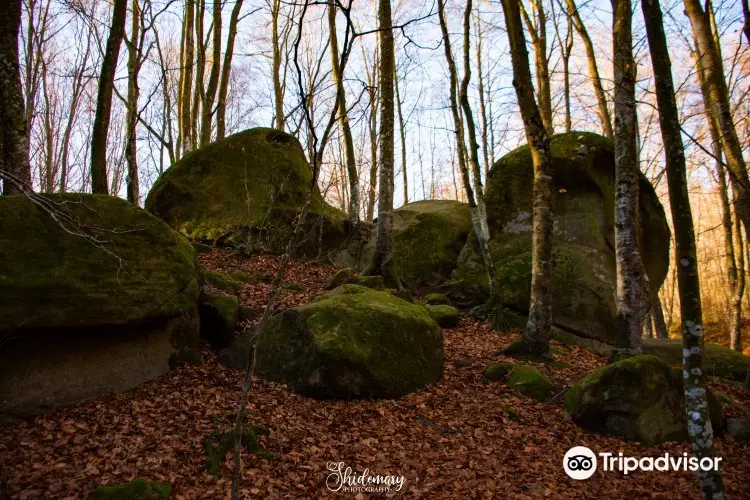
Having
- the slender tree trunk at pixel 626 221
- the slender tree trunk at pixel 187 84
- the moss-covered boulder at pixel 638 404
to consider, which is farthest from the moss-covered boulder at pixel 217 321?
the slender tree trunk at pixel 187 84

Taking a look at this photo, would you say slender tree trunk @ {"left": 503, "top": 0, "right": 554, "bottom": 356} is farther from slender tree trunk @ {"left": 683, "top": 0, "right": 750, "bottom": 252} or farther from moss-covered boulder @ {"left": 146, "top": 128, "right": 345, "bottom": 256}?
moss-covered boulder @ {"left": 146, "top": 128, "right": 345, "bottom": 256}

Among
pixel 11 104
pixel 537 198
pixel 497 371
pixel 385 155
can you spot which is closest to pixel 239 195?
pixel 385 155

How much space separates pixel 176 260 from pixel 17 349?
2.01 metres

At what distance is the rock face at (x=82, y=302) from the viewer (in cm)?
449

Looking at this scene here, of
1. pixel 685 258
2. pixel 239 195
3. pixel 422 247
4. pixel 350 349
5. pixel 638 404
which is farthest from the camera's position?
pixel 422 247

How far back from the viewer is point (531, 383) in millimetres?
6156

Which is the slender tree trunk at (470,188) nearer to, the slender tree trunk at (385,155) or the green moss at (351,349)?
the slender tree trunk at (385,155)

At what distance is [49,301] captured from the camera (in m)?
4.57

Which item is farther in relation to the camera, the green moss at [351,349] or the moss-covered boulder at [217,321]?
the moss-covered boulder at [217,321]

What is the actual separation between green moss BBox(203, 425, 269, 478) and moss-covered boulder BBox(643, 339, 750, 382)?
7.63 meters

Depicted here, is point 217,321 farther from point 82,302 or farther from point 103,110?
point 103,110
